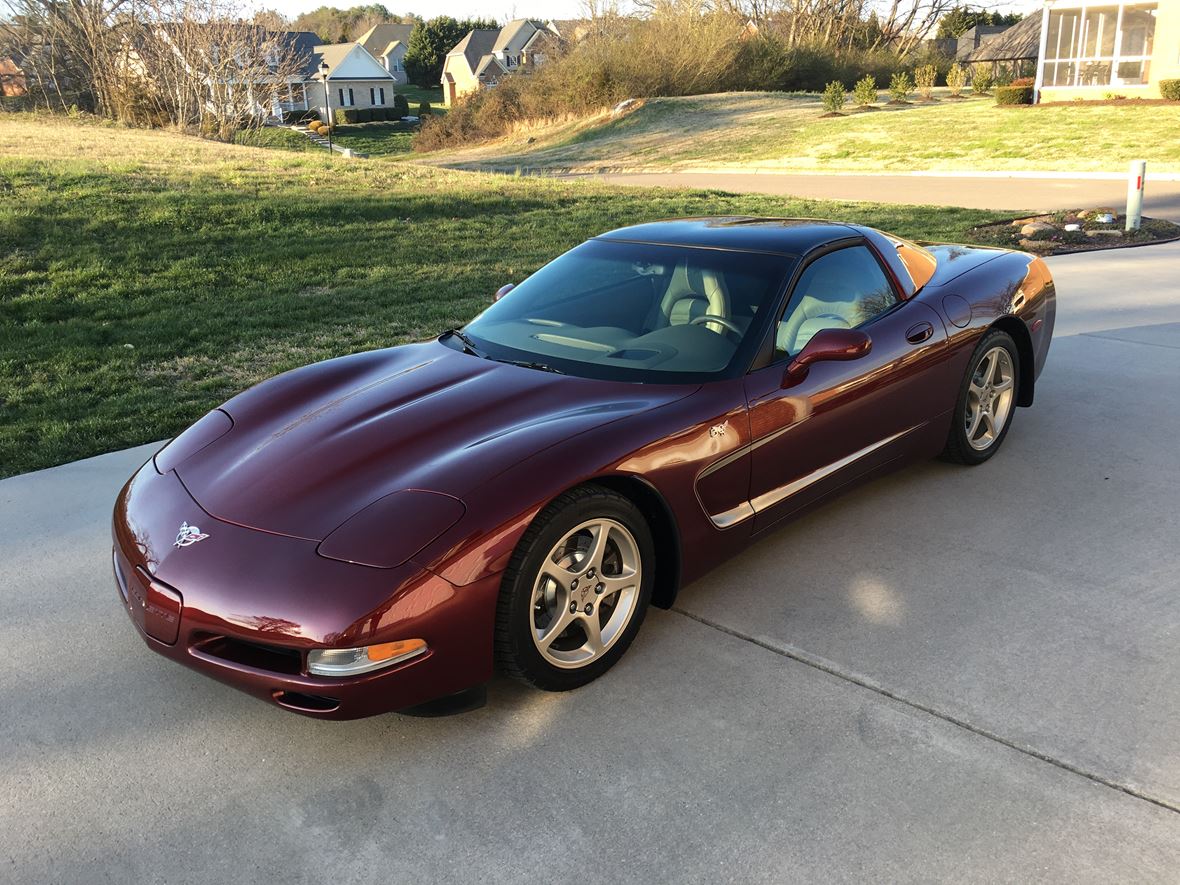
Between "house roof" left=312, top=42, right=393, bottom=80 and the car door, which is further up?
"house roof" left=312, top=42, right=393, bottom=80

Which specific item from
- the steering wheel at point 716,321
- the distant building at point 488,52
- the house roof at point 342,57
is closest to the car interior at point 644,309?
the steering wheel at point 716,321

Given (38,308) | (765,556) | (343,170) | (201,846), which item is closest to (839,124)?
(343,170)

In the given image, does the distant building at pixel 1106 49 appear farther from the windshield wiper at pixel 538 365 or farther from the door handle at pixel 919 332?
the windshield wiper at pixel 538 365

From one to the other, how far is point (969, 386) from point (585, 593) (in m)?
2.57

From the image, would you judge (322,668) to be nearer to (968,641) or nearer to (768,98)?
(968,641)

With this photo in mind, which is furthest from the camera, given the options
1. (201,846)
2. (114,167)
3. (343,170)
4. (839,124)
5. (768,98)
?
(768,98)

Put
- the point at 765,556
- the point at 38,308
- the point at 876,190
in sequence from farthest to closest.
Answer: the point at 876,190 < the point at 38,308 < the point at 765,556

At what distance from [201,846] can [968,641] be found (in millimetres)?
2416

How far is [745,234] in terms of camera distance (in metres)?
4.30

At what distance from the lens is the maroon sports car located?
2.59 m

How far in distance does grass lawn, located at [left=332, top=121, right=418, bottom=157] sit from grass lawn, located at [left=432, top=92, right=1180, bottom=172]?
8.46 meters

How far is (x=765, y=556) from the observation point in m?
3.92

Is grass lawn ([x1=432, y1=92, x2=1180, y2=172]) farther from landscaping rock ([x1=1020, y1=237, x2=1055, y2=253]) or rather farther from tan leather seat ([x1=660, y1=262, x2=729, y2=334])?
tan leather seat ([x1=660, y1=262, x2=729, y2=334])

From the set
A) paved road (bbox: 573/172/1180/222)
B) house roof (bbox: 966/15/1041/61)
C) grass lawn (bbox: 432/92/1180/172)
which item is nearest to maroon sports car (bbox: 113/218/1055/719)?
paved road (bbox: 573/172/1180/222)
